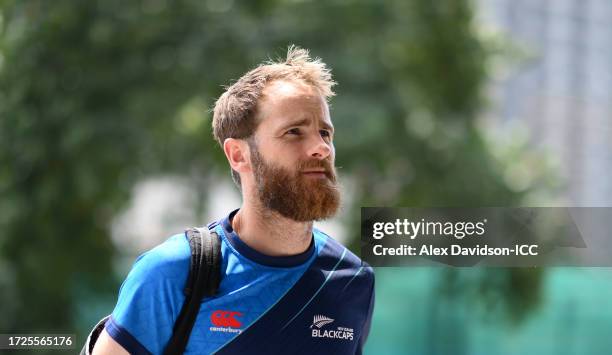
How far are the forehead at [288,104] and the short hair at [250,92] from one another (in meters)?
0.02

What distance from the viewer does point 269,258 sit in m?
2.32

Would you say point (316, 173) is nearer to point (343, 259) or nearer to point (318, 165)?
point (318, 165)

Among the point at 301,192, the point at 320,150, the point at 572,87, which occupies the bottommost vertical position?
the point at 301,192

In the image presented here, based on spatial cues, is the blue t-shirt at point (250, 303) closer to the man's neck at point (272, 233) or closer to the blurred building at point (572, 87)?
the man's neck at point (272, 233)

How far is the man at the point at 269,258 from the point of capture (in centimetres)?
217

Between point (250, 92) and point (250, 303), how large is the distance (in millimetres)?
538

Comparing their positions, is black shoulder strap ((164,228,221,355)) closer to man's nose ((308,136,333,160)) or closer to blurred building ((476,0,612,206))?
man's nose ((308,136,333,160))

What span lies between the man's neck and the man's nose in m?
0.18

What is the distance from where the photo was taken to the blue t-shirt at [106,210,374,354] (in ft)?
7.07

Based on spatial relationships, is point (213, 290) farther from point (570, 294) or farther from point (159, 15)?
point (159, 15)

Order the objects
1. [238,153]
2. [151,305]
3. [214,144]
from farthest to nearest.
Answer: [214,144], [238,153], [151,305]
